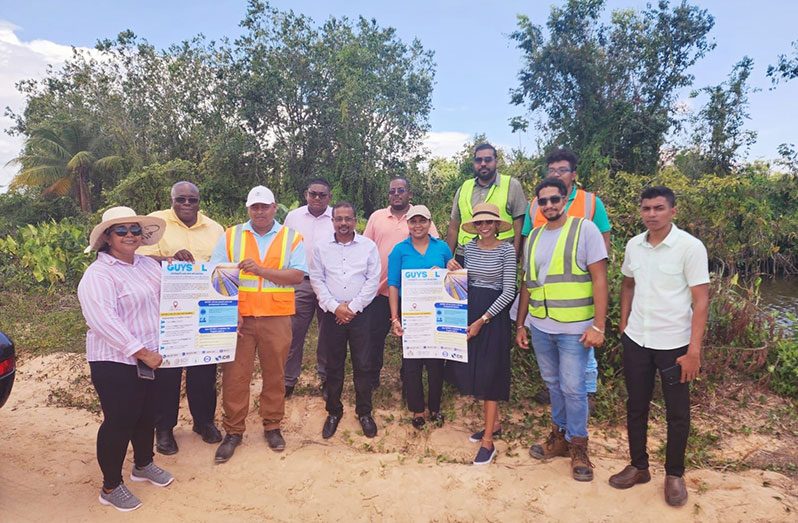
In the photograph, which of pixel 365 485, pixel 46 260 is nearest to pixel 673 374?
pixel 365 485

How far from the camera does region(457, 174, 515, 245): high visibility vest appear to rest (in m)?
4.43

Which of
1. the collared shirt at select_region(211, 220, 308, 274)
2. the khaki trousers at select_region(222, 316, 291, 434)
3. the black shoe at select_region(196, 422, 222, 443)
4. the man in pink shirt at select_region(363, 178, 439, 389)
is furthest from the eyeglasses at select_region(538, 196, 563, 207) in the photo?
the black shoe at select_region(196, 422, 222, 443)

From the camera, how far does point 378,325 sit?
446 cm

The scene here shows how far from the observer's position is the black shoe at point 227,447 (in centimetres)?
394

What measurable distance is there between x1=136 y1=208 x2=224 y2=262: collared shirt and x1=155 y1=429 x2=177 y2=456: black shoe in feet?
4.89

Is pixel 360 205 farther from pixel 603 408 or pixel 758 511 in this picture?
pixel 758 511

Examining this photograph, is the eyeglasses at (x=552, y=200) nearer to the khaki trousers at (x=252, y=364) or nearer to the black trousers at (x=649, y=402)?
the black trousers at (x=649, y=402)

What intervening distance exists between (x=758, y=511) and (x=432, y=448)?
2.28 meters

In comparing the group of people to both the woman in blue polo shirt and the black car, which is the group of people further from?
the black car

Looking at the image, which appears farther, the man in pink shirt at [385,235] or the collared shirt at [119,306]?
the man in pink shirt at [385,235]

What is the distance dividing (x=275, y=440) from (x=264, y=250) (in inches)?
63.0

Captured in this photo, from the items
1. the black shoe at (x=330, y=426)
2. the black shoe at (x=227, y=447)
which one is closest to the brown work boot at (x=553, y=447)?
the black shoe at (x=330, y=426)

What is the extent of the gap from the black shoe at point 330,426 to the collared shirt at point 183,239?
1761 millimetres

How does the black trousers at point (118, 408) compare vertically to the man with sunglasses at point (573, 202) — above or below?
below
